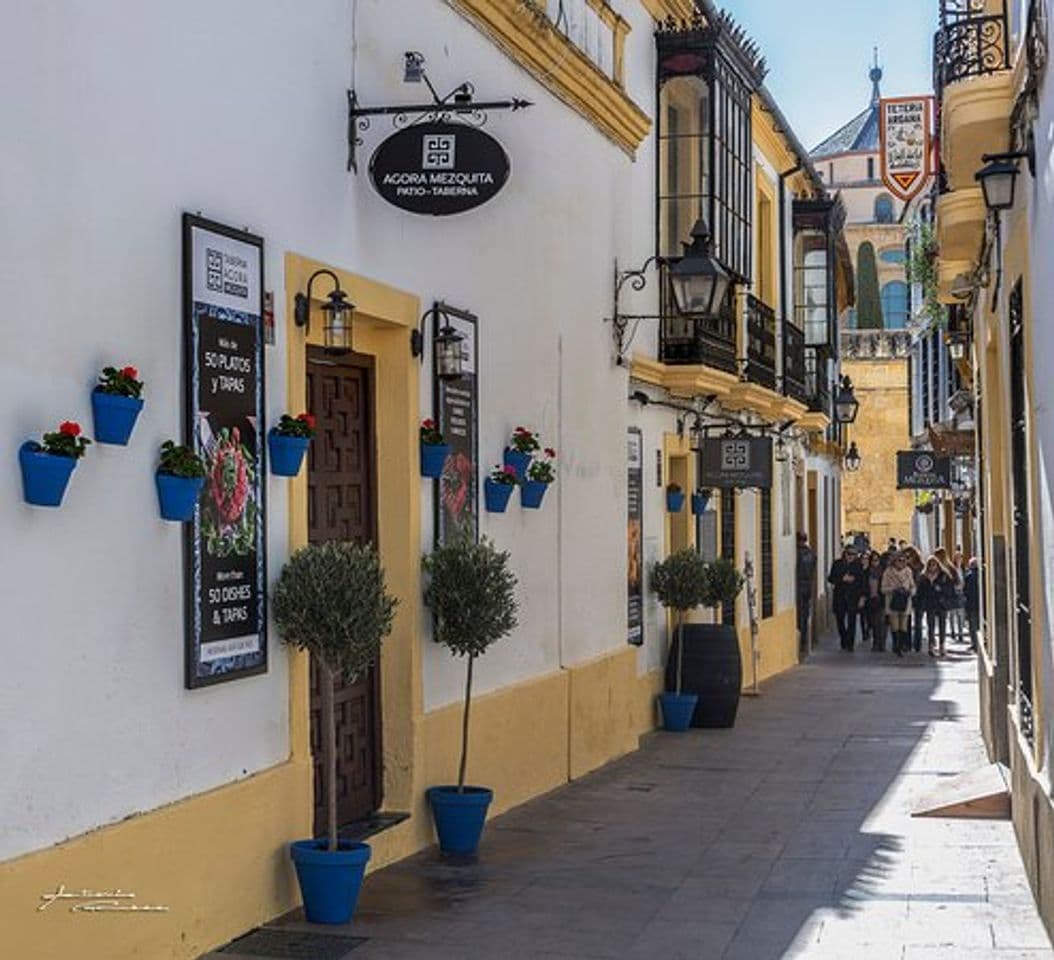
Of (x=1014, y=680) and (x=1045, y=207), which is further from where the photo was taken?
(x=1014, y=680)

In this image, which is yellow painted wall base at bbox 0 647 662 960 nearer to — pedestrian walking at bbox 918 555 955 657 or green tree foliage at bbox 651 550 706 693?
green tree foliage at bbox 651 550 706 693

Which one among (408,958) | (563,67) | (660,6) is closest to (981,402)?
(563,67)

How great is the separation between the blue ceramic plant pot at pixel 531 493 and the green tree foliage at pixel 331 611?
363cm

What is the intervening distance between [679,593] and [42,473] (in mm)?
10317

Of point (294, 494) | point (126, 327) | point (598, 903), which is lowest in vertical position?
point (598, 903)

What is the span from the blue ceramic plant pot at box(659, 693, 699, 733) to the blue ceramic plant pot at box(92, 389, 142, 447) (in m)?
10.0

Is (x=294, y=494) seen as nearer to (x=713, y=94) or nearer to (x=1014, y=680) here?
(x=1014, y=680)

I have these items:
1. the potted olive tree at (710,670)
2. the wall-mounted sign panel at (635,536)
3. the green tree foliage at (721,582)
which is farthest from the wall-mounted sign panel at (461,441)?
the green tree foliage at (721,582)

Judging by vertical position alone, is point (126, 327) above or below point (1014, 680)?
above

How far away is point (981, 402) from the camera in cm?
1352

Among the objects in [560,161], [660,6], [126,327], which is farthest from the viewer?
[660,6]

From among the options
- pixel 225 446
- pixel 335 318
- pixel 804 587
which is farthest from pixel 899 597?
pixel 225 446

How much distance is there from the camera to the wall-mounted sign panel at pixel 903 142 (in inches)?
904

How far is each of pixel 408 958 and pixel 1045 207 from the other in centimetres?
423
